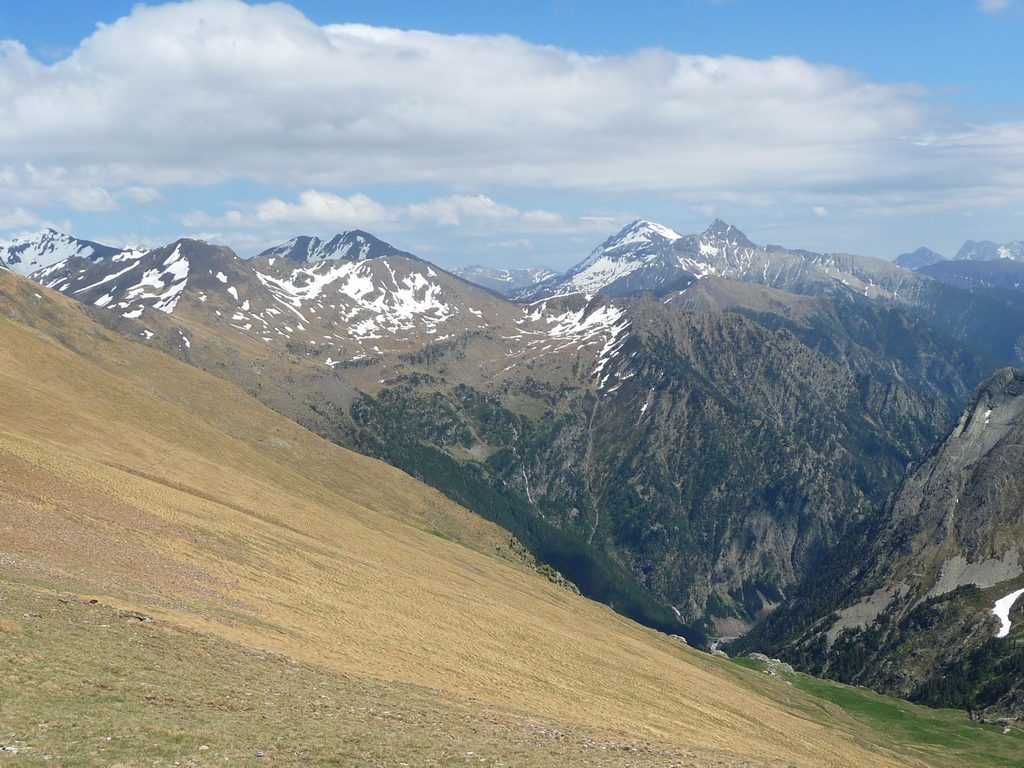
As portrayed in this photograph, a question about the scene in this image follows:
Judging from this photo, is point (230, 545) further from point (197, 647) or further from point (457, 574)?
point (457, 574)

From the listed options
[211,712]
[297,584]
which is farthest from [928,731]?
[211,712]

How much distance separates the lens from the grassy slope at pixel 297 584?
52.1 m

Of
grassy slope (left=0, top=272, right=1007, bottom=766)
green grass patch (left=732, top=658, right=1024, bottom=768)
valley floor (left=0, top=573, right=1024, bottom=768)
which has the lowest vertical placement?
green grass patch (left=732, top=658, right=1024, bottom=768)

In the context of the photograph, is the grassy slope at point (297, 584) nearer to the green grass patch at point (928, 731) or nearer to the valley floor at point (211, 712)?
the valley floor at point (211, 712)

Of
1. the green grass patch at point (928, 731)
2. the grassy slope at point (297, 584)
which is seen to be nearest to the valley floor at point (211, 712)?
the grassy slope at point (297, 584)

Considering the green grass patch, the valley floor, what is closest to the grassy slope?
the valley floor

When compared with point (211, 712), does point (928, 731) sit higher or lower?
lower

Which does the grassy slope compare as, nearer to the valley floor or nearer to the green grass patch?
the valley floor

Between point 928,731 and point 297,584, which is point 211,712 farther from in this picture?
point 928,731

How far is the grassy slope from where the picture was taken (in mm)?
52125

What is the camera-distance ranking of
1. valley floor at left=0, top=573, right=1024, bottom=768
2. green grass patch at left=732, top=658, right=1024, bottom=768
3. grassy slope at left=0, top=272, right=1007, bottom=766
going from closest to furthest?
valley floor at left=0, top=573, right=1024, bottom=768 < grassy slope at left=0, top=272, right=1007, bottom=766 < green grass patch at left=732, top=658, right=1024, bottom=768

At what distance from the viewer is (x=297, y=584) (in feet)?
226

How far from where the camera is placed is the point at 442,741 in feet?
124

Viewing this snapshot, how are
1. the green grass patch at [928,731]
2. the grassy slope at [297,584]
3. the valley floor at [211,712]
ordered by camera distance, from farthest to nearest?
the green grass patch at [928,731]
the grassy slope at [297,584]
the valley floor at [211,712]
